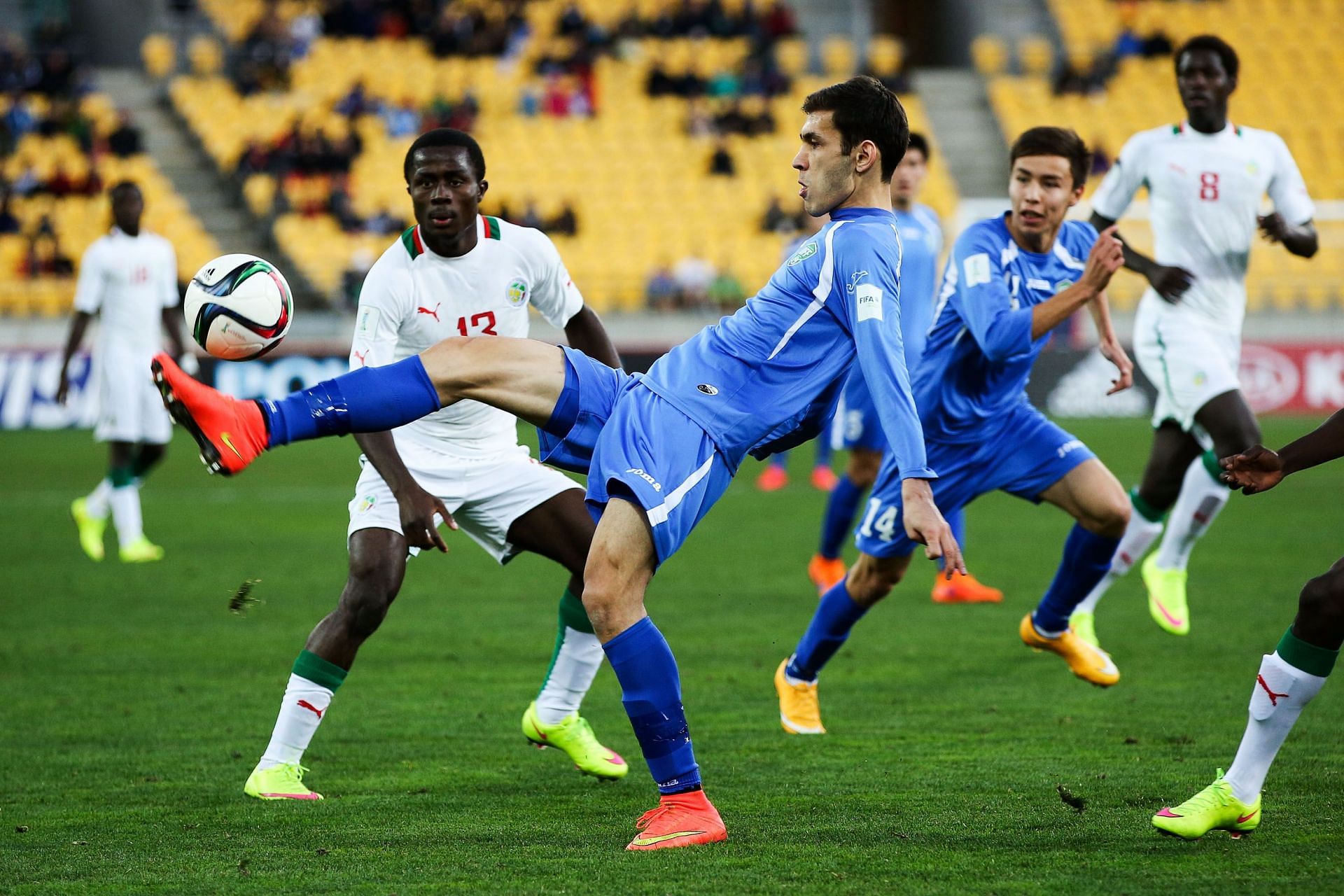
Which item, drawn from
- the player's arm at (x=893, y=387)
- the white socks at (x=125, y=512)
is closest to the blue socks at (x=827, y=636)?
the player's arm at (x=893, y=387)

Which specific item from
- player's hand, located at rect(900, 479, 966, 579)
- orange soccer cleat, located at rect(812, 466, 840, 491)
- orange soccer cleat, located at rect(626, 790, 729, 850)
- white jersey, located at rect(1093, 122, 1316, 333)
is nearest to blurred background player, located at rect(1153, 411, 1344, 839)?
player's hand, located at rect(900, 479, 966, 579)

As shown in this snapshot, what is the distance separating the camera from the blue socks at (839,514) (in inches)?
372

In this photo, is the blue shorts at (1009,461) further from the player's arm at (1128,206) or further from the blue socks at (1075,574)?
the player's arm at (1128,206)

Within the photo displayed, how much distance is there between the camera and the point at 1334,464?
18.7 metres

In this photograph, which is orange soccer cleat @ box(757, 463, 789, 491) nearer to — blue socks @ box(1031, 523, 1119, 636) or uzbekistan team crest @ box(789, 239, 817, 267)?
blue socks @ box(1031, 523, 1119, 636)

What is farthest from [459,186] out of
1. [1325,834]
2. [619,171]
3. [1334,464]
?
[619,171]

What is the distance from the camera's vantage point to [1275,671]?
4.41m

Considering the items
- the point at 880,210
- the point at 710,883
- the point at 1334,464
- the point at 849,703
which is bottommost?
the point at 1334,464

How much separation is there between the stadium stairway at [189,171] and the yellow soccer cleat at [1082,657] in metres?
21.0

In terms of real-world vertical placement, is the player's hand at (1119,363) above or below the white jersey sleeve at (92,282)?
below

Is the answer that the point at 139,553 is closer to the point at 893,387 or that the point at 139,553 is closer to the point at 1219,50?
the point at 1219,50

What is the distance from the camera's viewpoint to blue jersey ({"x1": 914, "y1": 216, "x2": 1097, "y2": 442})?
6.50 m

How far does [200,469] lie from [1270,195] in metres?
13.2

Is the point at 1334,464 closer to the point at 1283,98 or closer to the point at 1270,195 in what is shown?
the point at 1270,195
